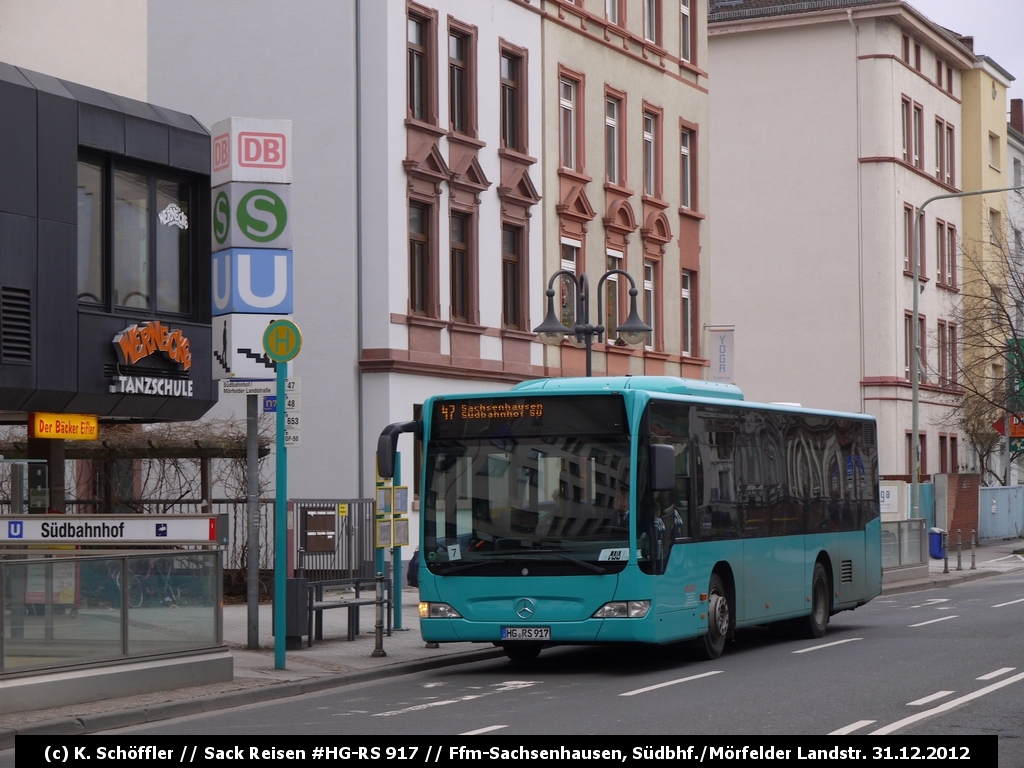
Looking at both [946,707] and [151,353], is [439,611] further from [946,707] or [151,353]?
[151,353]

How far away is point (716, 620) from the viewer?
18.4 metres

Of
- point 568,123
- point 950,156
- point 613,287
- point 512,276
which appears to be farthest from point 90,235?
point 950,156

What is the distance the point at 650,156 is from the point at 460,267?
31.5 feet

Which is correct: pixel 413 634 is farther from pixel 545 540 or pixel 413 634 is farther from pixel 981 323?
pixel 981 323

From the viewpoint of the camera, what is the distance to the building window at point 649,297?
40.5 metres

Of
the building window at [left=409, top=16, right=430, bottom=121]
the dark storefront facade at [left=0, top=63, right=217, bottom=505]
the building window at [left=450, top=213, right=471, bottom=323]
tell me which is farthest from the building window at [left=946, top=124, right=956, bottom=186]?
the dark storefront facade at [left=0, top=63, right=217, bottom=505]

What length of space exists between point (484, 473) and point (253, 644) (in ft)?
11.6

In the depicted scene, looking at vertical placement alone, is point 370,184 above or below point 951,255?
below

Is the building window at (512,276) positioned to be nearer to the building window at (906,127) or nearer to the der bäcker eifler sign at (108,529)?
the der bäcker eifler sign at (108,529)

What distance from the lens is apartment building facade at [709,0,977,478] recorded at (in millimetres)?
56250

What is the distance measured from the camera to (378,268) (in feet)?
99.7

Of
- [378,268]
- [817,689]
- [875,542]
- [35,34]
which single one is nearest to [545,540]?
[817,689]

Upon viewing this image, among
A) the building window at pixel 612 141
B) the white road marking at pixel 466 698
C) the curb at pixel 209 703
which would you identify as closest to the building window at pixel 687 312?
the building window at pixel 612 141

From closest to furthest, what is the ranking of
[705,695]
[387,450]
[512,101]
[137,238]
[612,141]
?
[705,695], [387,450], [137,238], [512,101], [612,141]
